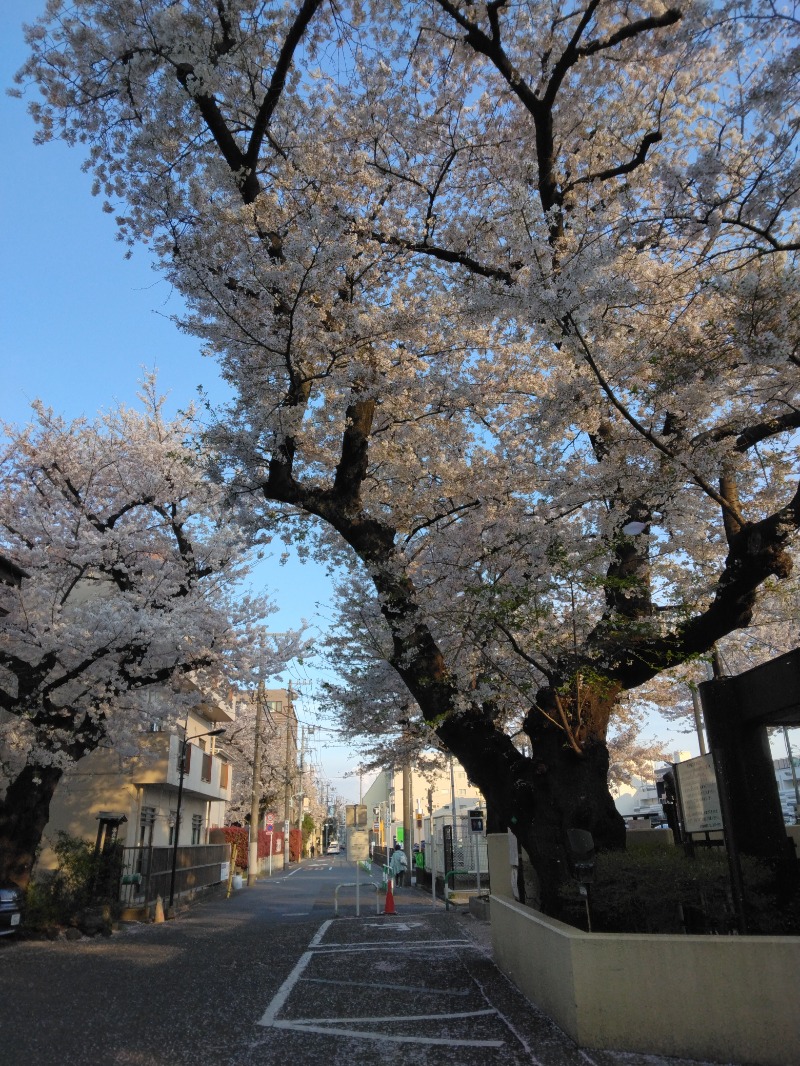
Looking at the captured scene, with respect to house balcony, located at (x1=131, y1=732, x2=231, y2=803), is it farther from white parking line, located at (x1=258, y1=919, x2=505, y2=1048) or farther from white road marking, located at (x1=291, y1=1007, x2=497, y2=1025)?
white road marking, located at (x1=291, y1=1007, x2=497, y2=1025)

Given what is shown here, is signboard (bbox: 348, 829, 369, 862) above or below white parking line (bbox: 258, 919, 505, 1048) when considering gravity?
above

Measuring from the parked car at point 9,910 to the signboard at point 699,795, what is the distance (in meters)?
10.2

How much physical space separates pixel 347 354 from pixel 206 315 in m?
1.80

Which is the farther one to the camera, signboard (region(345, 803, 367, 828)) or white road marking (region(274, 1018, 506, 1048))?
signboard (region(345, 803, 367, 828))

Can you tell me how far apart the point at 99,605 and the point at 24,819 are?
3.89 metres

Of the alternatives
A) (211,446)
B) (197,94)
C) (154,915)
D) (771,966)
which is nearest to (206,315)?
(211,446)

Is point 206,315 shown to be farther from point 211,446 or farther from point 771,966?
point 771,966

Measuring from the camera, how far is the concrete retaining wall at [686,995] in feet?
15.1

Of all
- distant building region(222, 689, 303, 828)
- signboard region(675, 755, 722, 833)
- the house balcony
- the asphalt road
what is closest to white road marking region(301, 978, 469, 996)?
the asphalt road

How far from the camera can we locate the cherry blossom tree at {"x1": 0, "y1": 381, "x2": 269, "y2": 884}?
12.9 metres

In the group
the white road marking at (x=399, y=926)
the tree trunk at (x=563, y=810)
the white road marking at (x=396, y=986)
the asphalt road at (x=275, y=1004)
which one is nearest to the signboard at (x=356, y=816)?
the white road marking at (x=399, y=926)

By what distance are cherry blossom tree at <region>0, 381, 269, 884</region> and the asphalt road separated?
3.42 metres

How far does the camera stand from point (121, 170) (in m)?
8.40

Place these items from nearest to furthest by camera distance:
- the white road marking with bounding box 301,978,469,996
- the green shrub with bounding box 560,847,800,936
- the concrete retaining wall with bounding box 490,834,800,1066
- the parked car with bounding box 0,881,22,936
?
1. the concrete retaining wall with bounding box 490,834,800,1066
2. the green shrub with bounding box 560,847,800,936
3. the white road marking with bounding box 301,978,469,996
4. the parked car with bounding box 0,881,22,936
